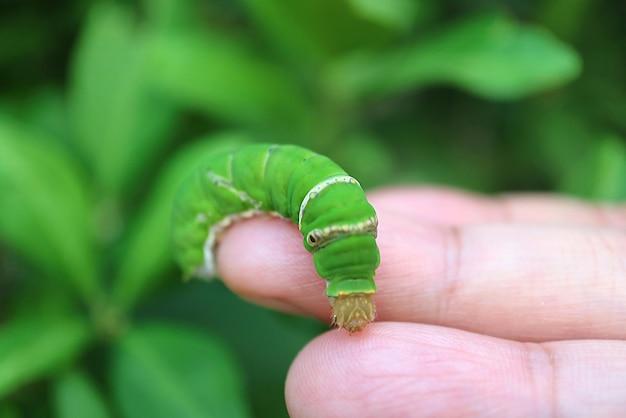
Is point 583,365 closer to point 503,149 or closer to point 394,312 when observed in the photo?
point 394,312

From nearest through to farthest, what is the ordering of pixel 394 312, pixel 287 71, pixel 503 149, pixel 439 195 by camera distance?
pixel 394 312 < pixel 439 195 < pixel 287 71 < pixel 503 149

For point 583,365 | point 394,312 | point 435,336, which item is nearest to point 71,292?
point 394,312

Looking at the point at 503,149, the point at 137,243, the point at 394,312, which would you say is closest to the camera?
the point at 394,312

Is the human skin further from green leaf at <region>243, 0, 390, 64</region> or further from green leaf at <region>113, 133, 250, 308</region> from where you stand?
green leaf at <region>243, 0, 390, 64</region>

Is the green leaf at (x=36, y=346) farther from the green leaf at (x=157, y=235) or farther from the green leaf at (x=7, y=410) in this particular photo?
the green leaf at (x=157, y=235)

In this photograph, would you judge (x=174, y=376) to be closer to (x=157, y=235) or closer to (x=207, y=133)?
(x=157, y=235)

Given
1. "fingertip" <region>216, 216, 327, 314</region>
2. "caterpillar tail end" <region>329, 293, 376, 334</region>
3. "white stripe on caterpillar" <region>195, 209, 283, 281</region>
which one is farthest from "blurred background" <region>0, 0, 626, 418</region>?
"caterpillar tail end" <region>329, 293, 376, 334</region>

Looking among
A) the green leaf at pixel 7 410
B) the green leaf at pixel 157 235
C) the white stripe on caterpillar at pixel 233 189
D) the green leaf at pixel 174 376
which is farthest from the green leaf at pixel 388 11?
the green leaf at pixel 7 410
